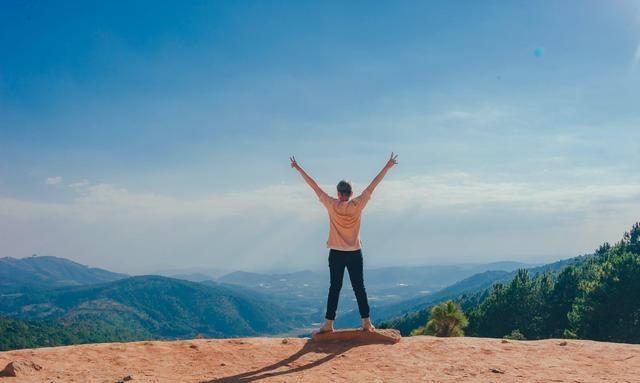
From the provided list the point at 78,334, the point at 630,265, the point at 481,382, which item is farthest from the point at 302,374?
the point at 78,334

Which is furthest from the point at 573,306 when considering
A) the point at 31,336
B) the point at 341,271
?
the point at 31,336

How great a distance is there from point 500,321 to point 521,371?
211 feet

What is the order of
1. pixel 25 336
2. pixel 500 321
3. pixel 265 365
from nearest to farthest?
pixel 265 365 < pixel 500 321 < pixel 25 336

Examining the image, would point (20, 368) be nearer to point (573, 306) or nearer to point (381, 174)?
point (381, 174)

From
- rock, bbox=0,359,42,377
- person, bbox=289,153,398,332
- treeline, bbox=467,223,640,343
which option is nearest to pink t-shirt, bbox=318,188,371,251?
person, bbox=289,153,398,332

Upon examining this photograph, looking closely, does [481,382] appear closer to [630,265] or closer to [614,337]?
[614,337]

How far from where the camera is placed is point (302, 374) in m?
7.54

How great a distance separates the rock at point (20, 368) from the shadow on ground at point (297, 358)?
124 inches

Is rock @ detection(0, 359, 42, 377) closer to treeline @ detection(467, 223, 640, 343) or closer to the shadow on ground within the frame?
the shadow on ground

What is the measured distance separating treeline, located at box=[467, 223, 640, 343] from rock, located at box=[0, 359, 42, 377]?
47.9m

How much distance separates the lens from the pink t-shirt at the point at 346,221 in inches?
382

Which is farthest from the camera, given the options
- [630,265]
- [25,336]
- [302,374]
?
[25,336]

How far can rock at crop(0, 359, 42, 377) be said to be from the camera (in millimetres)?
7618

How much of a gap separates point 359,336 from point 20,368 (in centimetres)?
634
